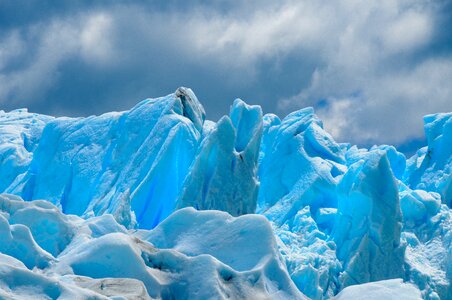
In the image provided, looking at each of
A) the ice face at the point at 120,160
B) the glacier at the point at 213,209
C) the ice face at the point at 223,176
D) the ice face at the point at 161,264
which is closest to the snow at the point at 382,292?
the glacier at the point at 213,209

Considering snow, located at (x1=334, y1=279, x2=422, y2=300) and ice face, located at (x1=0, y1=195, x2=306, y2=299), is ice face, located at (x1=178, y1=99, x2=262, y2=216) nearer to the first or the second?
ice face, located at (x1=0, y1=195, x2=306, y2=299)

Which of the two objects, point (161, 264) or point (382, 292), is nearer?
point (382, 292)

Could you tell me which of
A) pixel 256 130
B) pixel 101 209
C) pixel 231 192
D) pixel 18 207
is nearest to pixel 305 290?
pixel 231 192

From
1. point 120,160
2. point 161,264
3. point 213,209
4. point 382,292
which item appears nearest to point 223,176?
point 213,209

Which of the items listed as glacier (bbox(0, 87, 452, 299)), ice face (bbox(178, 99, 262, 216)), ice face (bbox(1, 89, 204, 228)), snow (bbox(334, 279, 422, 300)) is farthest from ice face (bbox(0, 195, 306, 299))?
ice face (bbox(1, 89, 204, 228))

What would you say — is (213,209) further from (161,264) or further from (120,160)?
(161,264)

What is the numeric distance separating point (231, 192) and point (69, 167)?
6671 mm

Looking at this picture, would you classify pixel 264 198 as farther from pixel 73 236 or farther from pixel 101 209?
pixel 73 236

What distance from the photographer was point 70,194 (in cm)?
2405

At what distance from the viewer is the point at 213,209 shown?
65.8 feet

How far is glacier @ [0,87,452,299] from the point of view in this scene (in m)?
10.3

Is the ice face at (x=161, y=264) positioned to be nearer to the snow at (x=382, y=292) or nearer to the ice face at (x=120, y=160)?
the snow at (x=382, y=292)

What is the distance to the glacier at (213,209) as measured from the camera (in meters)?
10.3

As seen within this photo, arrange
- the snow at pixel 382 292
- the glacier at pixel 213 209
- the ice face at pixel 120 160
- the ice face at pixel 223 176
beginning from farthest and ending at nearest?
the ice face at pixel 120 160 < the ice face at pixel 223 176 < the glacier at pixel 213 209 < the snow at pixel 382 292
